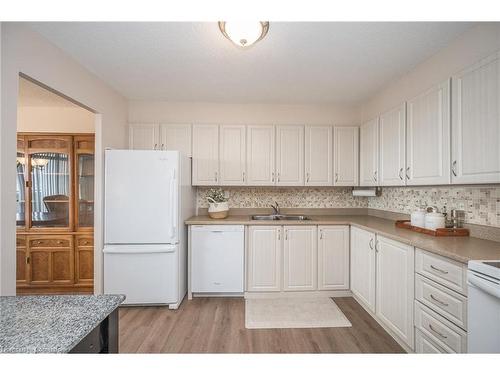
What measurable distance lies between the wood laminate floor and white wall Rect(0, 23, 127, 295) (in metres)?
0.76

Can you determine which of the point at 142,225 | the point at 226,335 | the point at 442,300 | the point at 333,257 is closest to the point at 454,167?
the point at 442,300

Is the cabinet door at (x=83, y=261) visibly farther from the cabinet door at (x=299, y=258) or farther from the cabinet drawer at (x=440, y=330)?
the cabinet drawer at (x=440, y=330)

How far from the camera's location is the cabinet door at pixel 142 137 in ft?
11.2

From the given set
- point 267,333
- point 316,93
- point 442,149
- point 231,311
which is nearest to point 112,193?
point 231,311

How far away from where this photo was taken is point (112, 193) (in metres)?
2.75

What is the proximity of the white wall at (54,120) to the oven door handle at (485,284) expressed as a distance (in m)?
4.04

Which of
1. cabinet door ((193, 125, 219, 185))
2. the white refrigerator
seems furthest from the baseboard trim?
cabinet door ((193, 125, 219, 185))

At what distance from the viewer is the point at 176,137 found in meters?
3.43

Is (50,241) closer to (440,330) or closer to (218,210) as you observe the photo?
(218,210)

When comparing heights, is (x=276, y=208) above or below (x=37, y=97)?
below

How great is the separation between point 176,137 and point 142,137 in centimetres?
43

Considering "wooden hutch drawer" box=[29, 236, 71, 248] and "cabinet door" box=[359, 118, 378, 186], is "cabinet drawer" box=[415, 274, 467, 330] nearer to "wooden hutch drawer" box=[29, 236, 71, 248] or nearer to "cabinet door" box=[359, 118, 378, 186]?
"cabinet door" box=[359, 118, 378, 186]

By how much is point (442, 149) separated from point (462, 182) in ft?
1.00

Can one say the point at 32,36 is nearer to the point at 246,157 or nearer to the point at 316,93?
the point at 246,157
